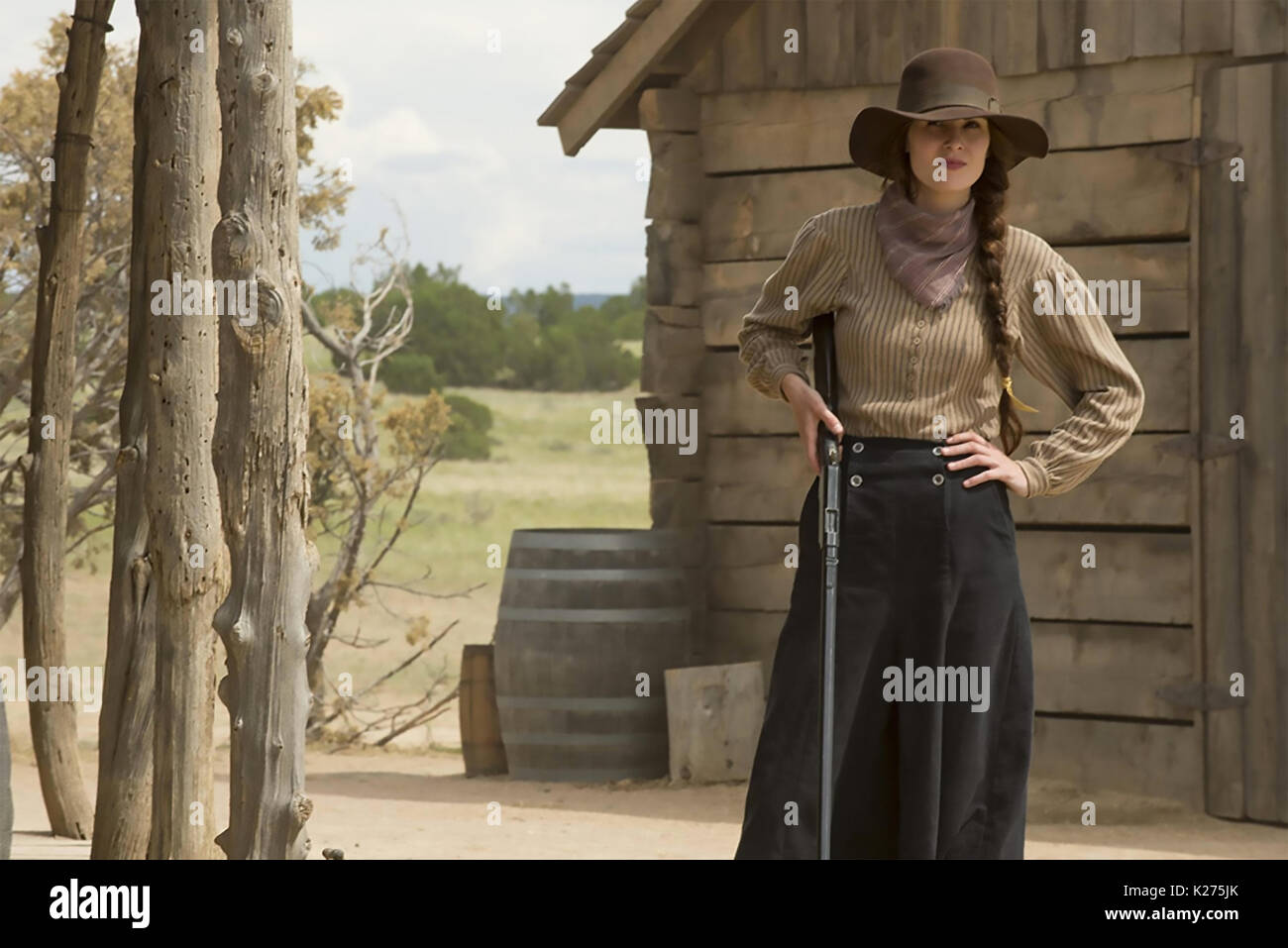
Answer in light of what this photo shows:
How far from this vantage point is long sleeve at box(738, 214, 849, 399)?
3518mm

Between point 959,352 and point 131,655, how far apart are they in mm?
3818

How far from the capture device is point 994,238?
3.43 m

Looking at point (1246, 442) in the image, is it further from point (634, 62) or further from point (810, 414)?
point (810, 414)

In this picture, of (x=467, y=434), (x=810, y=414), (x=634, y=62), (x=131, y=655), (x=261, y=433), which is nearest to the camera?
(x=810, y=414)

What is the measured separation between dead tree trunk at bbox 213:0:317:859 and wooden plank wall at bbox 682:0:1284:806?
3.92 meters

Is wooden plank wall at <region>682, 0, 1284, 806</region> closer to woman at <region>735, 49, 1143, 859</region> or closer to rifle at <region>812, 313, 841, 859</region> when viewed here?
woman at <region>735, 49, 1143, 859</region>

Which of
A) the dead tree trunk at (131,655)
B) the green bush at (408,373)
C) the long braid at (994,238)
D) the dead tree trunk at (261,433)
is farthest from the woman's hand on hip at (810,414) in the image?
the green bush at (408,373)

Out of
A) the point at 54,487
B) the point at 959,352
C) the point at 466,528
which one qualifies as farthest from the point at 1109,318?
the point at 466,528

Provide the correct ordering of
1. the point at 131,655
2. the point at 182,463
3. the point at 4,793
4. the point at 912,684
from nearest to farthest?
1. the point at 912,684
2. the point at 4,793
3. the point at 182,463
4. the point at 131,655

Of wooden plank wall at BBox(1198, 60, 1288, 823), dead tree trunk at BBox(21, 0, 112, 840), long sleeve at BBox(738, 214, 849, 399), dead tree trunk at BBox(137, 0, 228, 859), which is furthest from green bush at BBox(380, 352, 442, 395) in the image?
long sleeve at BBox(738, 214, 849, 399)

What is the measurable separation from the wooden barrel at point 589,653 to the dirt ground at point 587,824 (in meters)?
0.16

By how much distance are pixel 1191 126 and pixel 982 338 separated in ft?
14.2

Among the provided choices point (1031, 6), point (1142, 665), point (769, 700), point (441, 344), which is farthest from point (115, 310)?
point (441, 344)

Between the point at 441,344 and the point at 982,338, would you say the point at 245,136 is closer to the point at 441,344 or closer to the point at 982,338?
the point at 982,338
